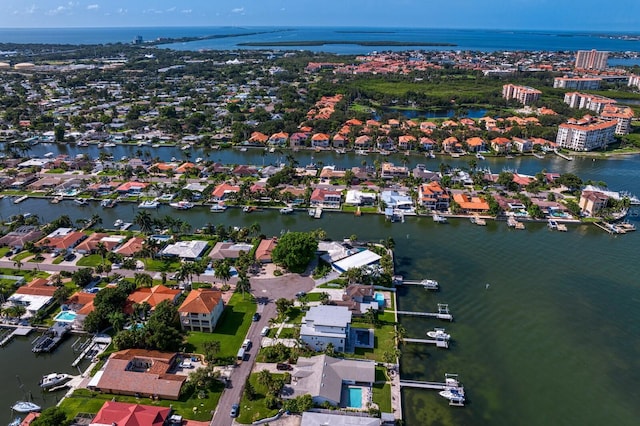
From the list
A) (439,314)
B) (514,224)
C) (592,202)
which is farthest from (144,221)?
(592,202)

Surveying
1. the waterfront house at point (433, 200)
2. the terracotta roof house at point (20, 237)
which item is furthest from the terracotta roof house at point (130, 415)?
the waterfront house at point (433, 200)

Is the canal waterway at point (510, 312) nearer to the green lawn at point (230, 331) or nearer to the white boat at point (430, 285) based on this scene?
the white boat at point (430, 285)

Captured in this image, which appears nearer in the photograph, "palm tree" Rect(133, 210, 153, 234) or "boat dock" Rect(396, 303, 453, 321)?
"boat dock" Rect(396, 303, 453, 321)

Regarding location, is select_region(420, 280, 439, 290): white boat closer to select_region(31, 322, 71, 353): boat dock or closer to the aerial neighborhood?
the aerial neighborhood

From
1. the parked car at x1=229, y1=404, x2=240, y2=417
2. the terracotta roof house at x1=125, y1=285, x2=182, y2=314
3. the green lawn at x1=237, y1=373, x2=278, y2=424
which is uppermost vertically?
the terracotta roof house at x1=125, y1=285, x2=182, y2=314

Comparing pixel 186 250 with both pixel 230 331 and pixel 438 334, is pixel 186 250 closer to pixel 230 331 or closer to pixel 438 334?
pixel 230 331

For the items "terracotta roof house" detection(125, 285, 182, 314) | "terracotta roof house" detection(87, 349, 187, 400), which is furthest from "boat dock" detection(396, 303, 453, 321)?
"terracotta roof house" detection(125, 285, 182, 314)

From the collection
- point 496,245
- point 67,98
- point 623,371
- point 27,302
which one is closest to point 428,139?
point 496,245

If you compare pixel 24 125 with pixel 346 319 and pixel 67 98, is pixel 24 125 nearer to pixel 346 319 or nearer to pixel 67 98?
pixel 67 98
